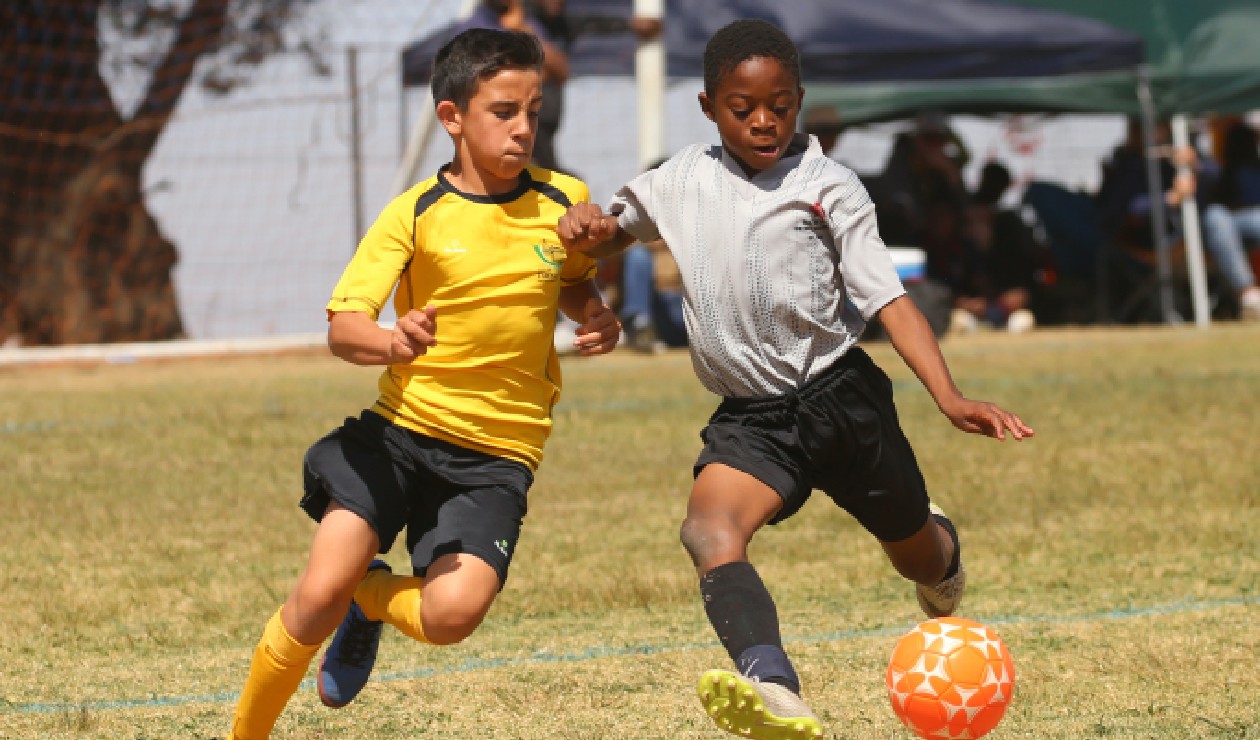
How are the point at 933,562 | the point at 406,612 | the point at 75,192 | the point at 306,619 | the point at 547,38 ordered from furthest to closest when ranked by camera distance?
the point at 75,192
the point at 547,38
the point at 933,562
the point at 406,612
the point at 306,619

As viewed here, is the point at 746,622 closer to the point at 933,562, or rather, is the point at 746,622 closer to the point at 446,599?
the point at 446,599

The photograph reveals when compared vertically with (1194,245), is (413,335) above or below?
above

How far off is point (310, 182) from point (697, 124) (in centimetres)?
365

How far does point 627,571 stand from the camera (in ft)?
22.7

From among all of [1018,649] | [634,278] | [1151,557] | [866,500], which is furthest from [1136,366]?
[866,500]

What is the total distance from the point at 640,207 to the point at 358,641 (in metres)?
1.28

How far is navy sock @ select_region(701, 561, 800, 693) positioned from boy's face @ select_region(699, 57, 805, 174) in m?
1.01

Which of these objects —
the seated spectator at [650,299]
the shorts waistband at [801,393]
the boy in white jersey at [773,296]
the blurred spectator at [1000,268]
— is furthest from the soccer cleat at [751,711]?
the blurred spectator at [1000,268]

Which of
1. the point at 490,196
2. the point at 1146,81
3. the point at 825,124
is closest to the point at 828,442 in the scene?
the point at 490,196

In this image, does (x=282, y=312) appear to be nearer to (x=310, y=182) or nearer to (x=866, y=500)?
(x=310, y=182)

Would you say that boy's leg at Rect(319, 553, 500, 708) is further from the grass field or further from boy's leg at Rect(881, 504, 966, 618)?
boy's leg at Rect(881, 504, 966, 618)

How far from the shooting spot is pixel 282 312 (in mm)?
18594

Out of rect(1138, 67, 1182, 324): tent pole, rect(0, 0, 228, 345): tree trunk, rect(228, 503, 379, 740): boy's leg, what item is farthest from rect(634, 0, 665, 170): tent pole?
rect(228, 503, 379, 740): boy's leg

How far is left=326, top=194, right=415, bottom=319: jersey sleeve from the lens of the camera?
15.2ft
